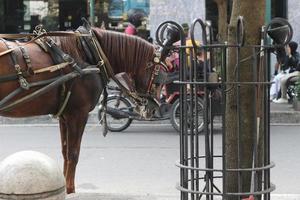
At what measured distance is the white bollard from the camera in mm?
4398

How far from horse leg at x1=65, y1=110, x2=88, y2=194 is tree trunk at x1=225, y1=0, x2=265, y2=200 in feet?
6.22

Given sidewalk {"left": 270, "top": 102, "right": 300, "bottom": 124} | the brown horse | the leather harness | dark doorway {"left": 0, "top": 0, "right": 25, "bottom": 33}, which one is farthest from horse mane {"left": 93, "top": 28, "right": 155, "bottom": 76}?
dark doorway {"left": 0, "top": 0, "right": 25, "bottom": 33}

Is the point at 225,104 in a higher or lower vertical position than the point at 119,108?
higher

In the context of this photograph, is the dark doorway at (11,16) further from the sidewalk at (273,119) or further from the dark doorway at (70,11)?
the sidewalk at (273,119)

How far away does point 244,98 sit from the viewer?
16.5 feet

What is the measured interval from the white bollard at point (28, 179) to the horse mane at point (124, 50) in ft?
8.39

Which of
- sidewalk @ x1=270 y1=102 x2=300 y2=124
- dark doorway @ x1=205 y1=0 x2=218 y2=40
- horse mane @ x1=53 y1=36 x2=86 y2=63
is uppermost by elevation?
dark doorway @ x1=205 y1=0 x2=218 y2=40

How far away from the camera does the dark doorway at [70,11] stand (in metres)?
20.0

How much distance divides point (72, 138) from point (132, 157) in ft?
10.3

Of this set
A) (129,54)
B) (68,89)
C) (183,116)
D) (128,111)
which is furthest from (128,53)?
(128,111)

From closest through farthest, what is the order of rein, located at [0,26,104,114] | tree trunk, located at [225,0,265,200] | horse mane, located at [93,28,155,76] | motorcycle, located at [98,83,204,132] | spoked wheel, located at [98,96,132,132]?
tree trunk, located at [225,0,265,200]
rein, located at [0,26,104,114]
horse mane, located at [93,28,155,76]
motorcycle, located at [98,83,204,132]
spoked wheel, located at [98,96,132,132]

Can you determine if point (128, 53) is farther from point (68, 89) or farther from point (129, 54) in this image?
point (68, 89)

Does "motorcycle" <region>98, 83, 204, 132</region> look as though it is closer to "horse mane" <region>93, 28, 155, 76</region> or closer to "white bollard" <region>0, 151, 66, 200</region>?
"horse mane" <region>93, 28, 155, 76</region>

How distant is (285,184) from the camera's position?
7.78m
